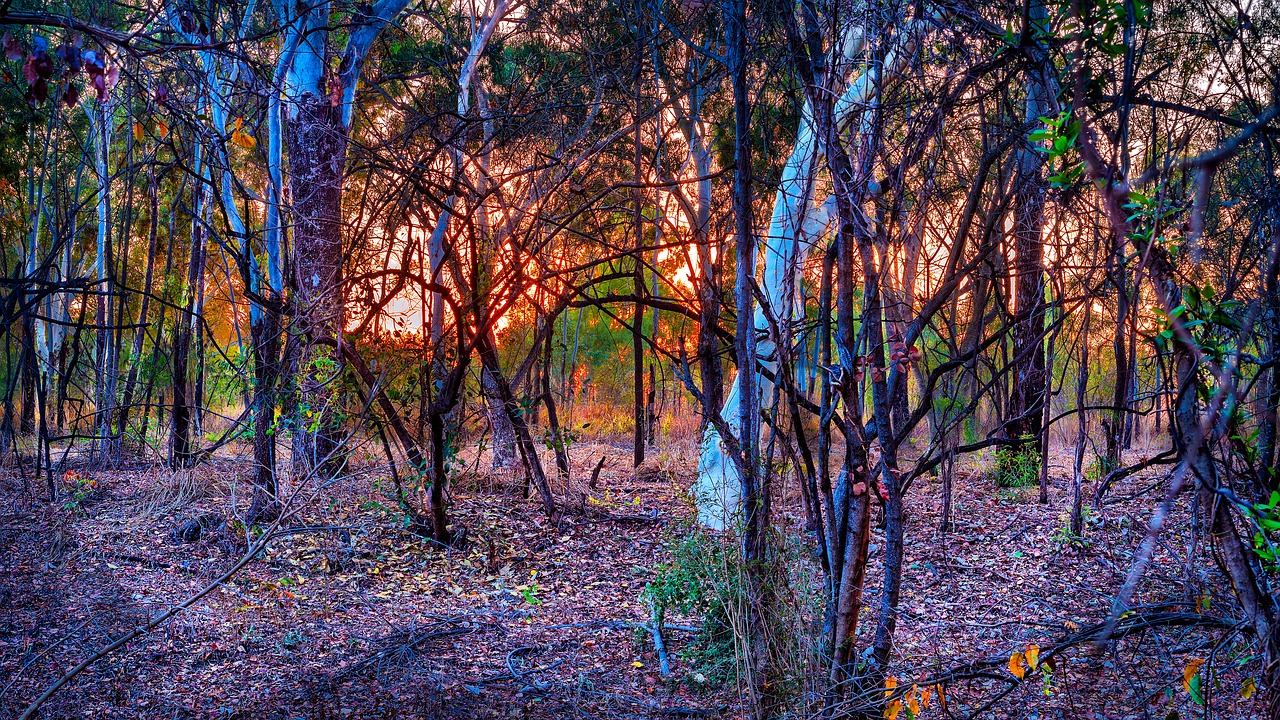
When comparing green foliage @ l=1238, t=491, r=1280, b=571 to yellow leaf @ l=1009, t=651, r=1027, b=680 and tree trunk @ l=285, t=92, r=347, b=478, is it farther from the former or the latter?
tree trunk @ l=285, t=92, r=347, b=478

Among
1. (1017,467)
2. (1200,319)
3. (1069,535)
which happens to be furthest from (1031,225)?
(1017,467)

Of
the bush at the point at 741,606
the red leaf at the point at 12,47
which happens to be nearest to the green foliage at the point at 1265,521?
the bush at the point at 741,606

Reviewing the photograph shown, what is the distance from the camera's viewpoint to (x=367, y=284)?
5652mm

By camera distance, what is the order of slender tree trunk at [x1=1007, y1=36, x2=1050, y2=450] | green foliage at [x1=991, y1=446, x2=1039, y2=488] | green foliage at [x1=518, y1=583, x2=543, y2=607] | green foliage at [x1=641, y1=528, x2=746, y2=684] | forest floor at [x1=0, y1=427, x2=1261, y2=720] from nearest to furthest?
slender tree trunk at [x1=1007, y1=36, x2=1050, y2=450] → green foliage at [x1=641, y1=528, x2=746, y2=684] → forest floor at [x1=0, y1=427, x2=1261, y2=720] → green foliage at [x1=518, y1=583, x2=543, y2=607] → green foliage at [x1=991, y1=446, x2=1039, y2=488]

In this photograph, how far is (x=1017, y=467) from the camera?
7.73 meters

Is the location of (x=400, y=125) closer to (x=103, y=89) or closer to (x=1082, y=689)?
(x=103, y=89)

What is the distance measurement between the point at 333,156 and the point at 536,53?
3.67 m

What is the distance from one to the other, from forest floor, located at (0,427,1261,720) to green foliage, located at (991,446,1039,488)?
308 mm

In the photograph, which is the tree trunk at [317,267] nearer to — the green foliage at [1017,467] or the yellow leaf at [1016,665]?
the yellow leaf at [1016,665]

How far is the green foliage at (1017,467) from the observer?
7637 millimetres

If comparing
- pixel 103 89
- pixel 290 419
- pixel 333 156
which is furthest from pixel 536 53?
pixel 103 89

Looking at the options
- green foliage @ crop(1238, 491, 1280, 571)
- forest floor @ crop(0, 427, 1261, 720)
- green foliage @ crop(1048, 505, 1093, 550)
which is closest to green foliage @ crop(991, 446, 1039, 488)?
forest floor @ crop(0, 427, 1261, 720)

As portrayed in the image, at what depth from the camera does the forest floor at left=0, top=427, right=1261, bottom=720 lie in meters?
3.46

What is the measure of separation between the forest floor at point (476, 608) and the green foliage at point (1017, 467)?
1.01ft
